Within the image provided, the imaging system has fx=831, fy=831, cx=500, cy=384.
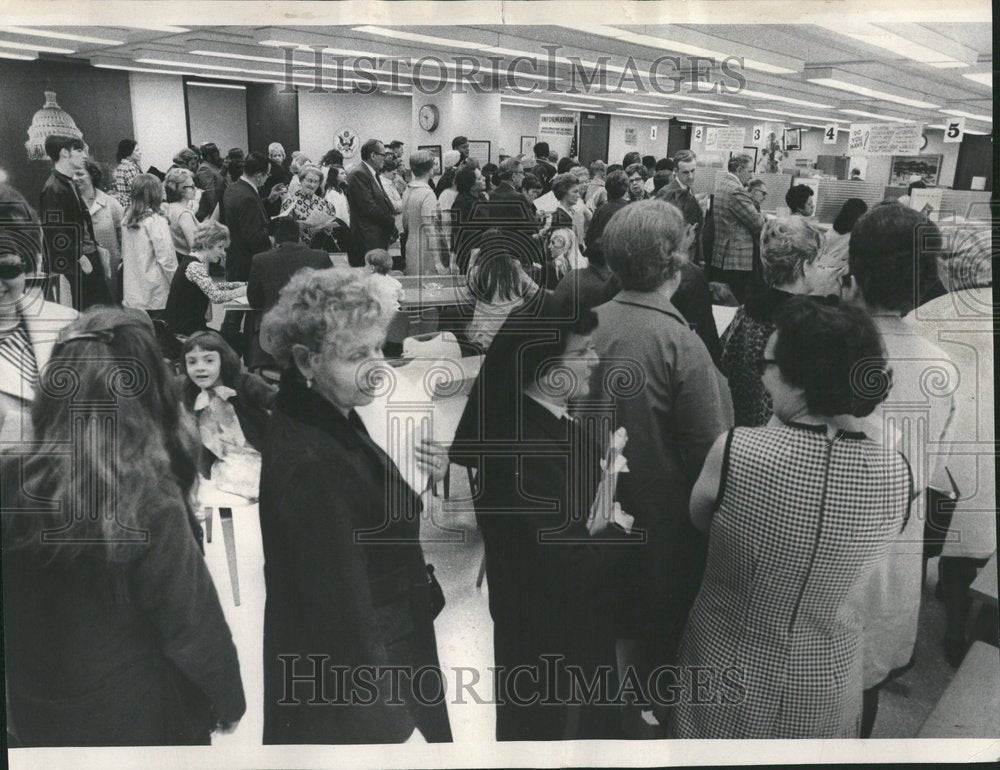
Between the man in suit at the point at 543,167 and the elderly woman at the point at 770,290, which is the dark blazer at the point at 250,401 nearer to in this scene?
the man in suit at the point at 543,167

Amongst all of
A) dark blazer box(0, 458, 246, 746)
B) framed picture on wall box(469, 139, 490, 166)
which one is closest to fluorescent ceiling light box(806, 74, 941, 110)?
framed picture on wall box(469, 139, 490, 166)

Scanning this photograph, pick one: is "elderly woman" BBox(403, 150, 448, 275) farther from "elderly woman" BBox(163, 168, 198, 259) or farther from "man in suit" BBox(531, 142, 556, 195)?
"elderly woman" BBox(163, 168, 198, 259)

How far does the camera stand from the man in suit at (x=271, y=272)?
2.41 m

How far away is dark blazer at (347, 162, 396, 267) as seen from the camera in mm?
2510

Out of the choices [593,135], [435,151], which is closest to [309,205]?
[435,151]

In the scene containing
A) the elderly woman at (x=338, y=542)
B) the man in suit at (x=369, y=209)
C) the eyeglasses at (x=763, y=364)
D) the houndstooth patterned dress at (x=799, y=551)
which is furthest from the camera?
the man in suit at (x=369, y=209)

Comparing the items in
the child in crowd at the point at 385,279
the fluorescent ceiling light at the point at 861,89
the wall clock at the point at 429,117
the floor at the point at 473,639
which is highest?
the fluorescent ceiling light at the point at 861,89

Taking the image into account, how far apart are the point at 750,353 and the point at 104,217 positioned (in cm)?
193

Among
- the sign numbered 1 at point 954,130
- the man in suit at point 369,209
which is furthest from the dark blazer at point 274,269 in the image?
the sign numbered 1 at point 954,130

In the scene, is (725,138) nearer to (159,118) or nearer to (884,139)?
(884,139)

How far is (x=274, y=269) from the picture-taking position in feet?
7.89

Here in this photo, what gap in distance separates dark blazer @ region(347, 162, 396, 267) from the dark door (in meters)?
0.61

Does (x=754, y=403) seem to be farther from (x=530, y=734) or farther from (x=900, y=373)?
(x=530, y=734)

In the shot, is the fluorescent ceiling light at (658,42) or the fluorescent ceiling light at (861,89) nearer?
the fluorescent ceiling light at (658,42)
